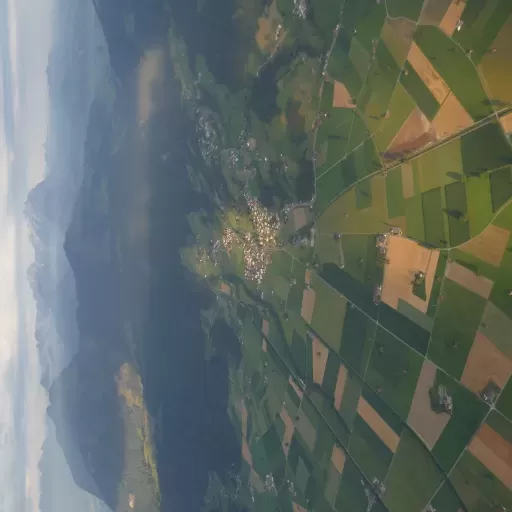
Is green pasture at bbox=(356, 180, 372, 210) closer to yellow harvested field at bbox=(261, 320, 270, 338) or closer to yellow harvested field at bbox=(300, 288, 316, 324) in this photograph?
yellow harvested field at bbox=(300, 288, 316, 324)

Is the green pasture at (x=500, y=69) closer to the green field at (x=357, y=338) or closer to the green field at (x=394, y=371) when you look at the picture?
the green field at (x=394, y=371)

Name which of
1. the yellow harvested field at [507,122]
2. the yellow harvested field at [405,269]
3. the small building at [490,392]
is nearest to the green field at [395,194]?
the yellow harvested field at [405,269]

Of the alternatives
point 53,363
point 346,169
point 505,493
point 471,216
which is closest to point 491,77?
point 471,216

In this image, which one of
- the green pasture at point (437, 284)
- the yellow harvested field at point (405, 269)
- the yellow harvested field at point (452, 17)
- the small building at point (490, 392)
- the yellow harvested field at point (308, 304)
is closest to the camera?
the small building at point (490, 392)

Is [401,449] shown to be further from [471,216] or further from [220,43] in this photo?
[220,43]

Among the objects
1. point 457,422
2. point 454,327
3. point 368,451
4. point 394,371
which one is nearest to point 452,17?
point 454,327

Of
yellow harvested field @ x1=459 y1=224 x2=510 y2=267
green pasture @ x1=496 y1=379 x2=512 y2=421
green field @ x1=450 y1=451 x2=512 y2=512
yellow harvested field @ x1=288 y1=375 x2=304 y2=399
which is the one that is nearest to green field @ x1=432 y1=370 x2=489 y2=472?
green field @ x1=450 y1=451 x2=512 y2=512
